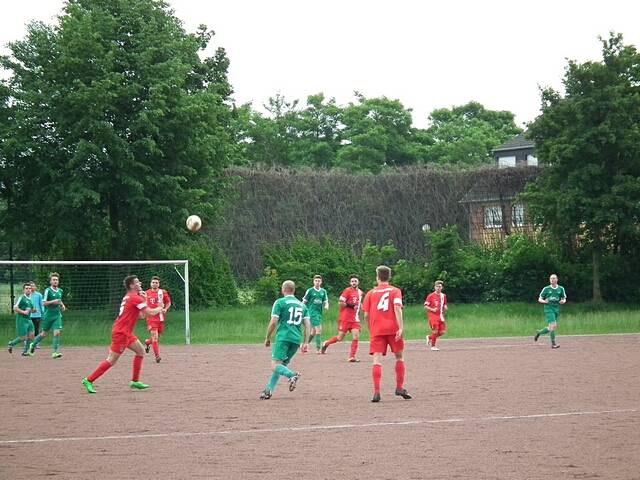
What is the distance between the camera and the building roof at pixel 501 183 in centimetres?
4925

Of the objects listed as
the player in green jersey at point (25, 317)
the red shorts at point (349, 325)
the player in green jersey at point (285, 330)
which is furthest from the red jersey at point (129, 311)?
the player in green jersey at point (25, 317)

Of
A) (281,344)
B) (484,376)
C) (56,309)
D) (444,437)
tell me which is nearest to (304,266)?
(56,309)

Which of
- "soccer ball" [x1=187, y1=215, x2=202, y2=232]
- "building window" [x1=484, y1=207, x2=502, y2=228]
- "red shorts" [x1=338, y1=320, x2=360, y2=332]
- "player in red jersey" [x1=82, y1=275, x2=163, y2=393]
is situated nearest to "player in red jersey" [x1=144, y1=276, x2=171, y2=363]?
"red shorts" [x1=338, y1=320, x2=360, y2=332]

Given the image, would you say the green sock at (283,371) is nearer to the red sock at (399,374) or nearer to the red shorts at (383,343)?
the red shorts at (383,343)

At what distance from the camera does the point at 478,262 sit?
4178 cm

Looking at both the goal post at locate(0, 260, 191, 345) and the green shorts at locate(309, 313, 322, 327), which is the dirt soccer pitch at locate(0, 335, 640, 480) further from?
the goal post at locate(0, 260, 191, 345)

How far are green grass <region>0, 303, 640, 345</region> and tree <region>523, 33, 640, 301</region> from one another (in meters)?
3.20

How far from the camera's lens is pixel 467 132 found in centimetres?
9194

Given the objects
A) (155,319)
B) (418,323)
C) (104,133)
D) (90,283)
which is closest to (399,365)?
(155,319)

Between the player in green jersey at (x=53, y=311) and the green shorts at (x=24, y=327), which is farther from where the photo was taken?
the green shorts at (x=24, y=327)

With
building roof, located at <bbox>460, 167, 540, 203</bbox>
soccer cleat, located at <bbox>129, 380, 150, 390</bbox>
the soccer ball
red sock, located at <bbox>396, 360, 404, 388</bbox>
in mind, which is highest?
building roof, located at <bbox>460, 167, 540, 203</bbox>

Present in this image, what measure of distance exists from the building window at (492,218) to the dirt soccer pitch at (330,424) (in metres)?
25.7

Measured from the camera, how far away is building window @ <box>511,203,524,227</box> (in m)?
46.8

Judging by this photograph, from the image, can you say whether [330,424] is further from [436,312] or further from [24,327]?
[24,327]
